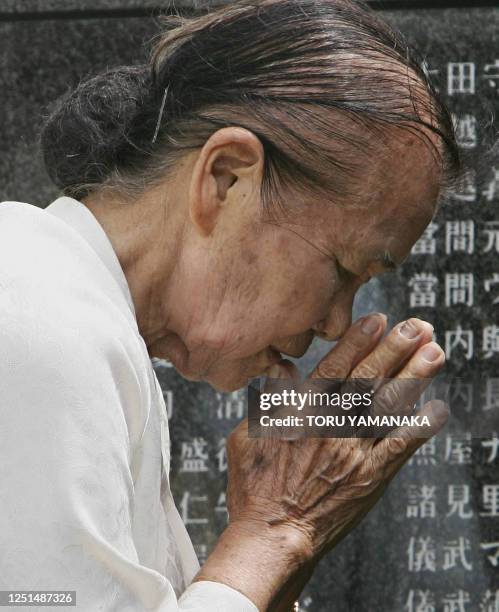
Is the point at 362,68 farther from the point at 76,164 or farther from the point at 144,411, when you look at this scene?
the point at 144,411

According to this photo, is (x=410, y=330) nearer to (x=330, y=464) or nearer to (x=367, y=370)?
(x=367, y=370)

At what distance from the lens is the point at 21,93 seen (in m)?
2.67

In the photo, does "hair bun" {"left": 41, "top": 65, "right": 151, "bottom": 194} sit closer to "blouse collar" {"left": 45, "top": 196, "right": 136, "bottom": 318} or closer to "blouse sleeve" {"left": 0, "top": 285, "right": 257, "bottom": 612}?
"blouse collar" {"left": 45, "top": 196, "right": 136, "bottom": 318}

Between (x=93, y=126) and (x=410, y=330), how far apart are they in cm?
56

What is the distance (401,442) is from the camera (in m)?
1.57

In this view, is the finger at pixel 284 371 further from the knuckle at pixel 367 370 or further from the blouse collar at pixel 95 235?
the blouse collar at pixel 95 235

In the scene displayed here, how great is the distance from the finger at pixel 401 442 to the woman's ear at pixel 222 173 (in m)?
0.41

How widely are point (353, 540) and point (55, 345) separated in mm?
1645

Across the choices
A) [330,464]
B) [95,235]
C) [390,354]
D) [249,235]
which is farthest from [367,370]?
[95,235]

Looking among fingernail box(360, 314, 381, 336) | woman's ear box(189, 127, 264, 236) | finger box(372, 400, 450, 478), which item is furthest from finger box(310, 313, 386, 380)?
woman's ear box(189, 127, 264, 236)

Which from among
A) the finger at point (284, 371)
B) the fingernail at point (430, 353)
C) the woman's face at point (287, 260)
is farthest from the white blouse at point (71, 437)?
the fingernail at point (430, 353)

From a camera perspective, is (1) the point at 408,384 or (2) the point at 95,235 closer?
(2) the point at 95,235

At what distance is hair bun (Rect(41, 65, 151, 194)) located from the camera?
5.10 ft

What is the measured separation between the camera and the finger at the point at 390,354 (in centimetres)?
155
